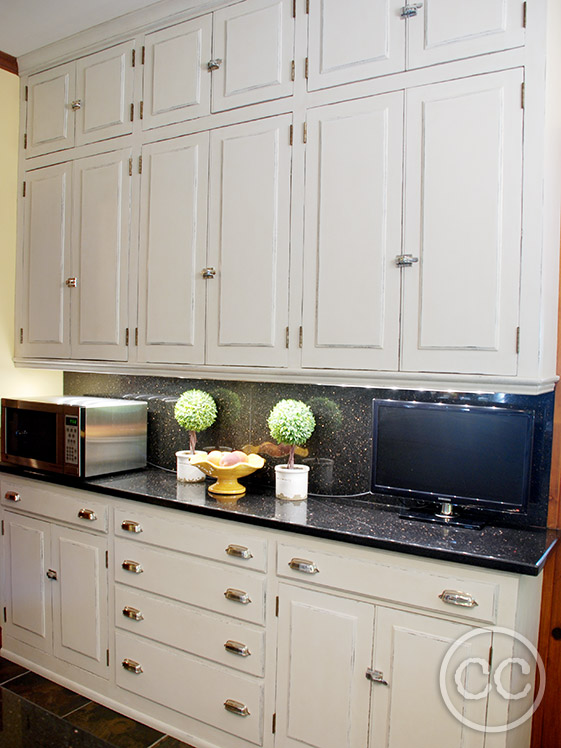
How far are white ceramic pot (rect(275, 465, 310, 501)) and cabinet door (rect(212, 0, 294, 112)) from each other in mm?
1386

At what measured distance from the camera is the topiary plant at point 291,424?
7.75ft

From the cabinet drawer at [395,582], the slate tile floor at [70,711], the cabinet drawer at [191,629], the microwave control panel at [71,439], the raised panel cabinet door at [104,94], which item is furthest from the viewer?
the raised panel cabinet door at [104,94]

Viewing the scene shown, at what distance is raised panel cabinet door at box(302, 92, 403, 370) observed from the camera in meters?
2.07

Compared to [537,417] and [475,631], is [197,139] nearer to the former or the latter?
[537,417]

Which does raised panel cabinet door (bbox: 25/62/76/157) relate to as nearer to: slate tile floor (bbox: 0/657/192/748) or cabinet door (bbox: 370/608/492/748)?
slate tile floor (bbox: 0/657/192/748)

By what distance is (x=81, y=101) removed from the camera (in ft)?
9.62

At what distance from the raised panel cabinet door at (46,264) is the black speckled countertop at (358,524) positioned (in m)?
0.77

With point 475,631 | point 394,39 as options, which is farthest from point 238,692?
point 394,39

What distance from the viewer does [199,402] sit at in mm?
2678

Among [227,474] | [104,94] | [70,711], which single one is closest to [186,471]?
[227,474]

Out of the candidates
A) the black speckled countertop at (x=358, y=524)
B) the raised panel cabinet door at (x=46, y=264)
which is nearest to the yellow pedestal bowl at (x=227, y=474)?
the black speckled countertop at (x=358, y=524)

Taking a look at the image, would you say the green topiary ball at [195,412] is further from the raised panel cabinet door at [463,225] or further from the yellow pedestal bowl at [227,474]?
the raised panel cabinet door at [463,225]

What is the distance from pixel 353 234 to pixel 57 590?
1.97m

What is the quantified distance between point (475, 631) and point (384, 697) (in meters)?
0.37
